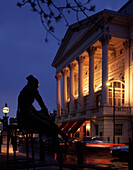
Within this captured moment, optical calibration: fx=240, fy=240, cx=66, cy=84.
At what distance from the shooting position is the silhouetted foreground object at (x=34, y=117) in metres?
6.05

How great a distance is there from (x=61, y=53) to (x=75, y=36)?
1039cm

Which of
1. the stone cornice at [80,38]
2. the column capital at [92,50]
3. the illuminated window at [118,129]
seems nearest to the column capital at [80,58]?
the stone cornice at [80,38]

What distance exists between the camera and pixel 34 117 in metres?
6.14

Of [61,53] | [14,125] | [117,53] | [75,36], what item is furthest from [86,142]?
[61,53]

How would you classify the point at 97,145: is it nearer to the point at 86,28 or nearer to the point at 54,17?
the point at 54,17

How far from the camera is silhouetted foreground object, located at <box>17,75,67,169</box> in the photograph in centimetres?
605

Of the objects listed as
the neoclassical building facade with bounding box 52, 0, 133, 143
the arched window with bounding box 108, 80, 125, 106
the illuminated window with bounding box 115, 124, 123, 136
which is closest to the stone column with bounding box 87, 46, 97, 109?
the neoclassical building facade with bounding box 52, 0, 133, 143

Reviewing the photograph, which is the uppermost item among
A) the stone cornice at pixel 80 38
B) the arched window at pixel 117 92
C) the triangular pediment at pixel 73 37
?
the triangular pediment at pixel 73 37

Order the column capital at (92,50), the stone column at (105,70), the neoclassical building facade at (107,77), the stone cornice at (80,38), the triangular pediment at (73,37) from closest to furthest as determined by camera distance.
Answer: the neoclassical building facade at (107,77) < the stone cornice at (80,38) < the stone column at (105,70) < the column capital at (92,50) < the triangular pediment at (73,37)

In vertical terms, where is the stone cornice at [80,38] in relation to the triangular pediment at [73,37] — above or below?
below

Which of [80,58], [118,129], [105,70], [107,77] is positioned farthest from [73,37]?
[118,129]

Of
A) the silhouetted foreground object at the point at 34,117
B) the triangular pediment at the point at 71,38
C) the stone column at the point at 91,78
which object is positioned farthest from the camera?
the triangular pediment at the point at 71,38

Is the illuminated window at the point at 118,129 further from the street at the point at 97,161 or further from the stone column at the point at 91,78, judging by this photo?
the street at the point at 97,161

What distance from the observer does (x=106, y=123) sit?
3462 cm
